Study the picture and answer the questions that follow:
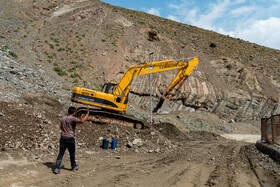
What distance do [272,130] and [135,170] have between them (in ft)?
21.1

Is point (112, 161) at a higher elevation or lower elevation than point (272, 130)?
lower

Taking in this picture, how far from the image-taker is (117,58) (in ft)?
88.6

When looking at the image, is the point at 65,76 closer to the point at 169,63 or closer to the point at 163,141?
the point at 169,63

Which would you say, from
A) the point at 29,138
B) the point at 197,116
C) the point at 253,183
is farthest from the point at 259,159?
the point at 197,116

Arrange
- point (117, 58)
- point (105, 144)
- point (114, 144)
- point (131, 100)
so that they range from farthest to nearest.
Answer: point (117, 58)
point (131, 100)
point (114, 144)
point (105, 144)

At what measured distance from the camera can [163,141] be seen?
1101 cm

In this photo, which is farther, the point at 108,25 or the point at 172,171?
the point at 108,25

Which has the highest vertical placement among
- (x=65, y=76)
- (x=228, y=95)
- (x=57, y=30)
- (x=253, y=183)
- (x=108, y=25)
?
(x=108, y=25)

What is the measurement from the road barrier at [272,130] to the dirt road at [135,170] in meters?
1.01

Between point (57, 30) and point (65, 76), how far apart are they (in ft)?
31.7

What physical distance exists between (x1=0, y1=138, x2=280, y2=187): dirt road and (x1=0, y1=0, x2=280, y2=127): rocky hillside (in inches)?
472

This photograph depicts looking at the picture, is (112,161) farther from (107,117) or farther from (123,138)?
(107,117)

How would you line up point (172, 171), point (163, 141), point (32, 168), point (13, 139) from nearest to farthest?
point (32, 168) → point (172, 171) → point (13, 139) → point (163, 141)

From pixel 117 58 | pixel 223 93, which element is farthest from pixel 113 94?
pixel 223 93
